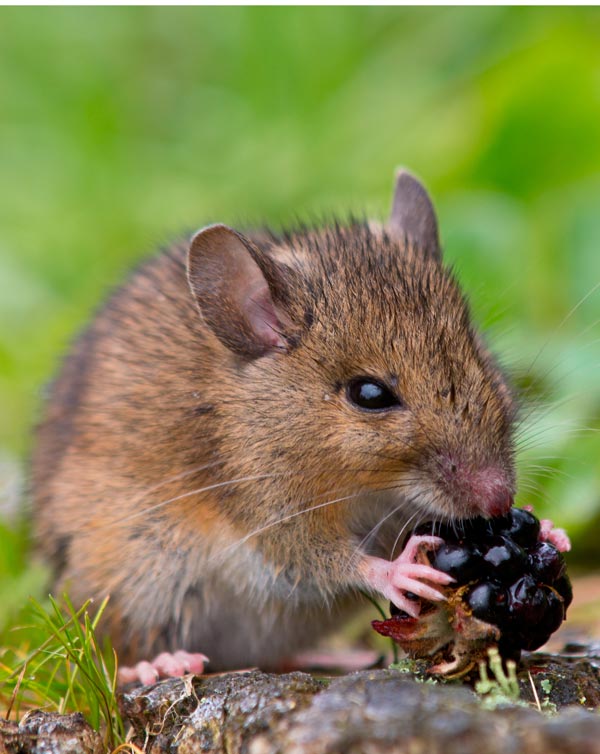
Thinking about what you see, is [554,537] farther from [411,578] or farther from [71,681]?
[71,681]

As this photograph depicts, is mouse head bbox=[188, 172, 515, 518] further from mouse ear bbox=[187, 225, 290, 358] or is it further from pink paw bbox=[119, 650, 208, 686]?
pink paw bbox=[119, 650, 208, 686]

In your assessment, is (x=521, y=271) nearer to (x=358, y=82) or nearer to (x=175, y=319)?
(x=175, y=319)

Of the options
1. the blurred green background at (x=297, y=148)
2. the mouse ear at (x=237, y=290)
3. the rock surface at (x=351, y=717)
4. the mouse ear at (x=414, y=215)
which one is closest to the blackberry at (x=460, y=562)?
the rock surface at (x=351, y=717)

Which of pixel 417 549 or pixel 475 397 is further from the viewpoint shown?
pixel 475 397

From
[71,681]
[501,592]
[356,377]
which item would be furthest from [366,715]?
[356,377]

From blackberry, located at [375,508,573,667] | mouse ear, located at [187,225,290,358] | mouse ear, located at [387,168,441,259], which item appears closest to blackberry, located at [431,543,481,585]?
blackberry, located at [375,508,573,667]

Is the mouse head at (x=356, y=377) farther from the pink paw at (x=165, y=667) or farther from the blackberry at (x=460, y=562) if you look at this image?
the pink paw at (x=165, y=667)

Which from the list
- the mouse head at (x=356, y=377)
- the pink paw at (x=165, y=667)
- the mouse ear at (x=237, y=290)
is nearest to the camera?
the mouse head at (x=356, y=377)

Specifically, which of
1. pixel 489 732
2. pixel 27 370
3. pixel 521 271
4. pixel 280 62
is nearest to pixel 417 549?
pixel 489 732

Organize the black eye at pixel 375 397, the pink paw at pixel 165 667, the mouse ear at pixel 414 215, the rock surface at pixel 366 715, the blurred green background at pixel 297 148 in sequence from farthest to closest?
the blurred green background at pixel 297 148
the mouse ear at pixel 414 215
the pink paw at pixel 165 667
the black eye at pixel 375 397
the rock surface at pixel 366 715
